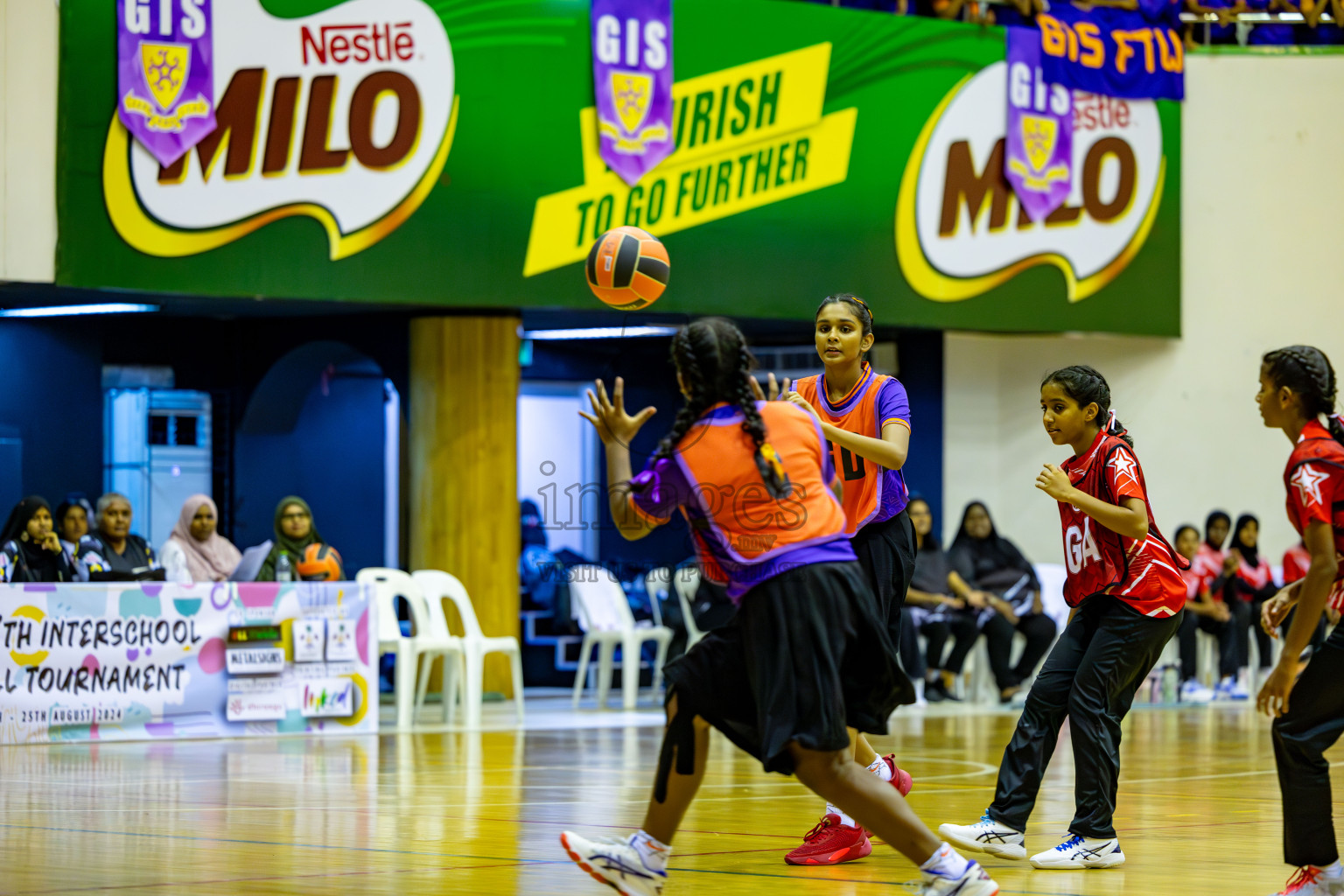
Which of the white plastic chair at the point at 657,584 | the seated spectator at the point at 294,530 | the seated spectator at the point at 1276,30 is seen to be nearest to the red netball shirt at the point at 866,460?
the seated spectator at the point at 294,530

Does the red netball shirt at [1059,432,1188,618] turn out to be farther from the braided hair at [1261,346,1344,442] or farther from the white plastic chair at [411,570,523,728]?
the white plastic chair at [411,570,523,728]

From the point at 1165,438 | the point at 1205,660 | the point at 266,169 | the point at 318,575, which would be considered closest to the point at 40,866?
the point at 318,575

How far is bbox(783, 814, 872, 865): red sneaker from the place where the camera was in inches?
239

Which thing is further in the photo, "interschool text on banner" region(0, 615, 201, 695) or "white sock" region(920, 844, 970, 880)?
"interschool text on banner" region(0, 615, 201, 695)

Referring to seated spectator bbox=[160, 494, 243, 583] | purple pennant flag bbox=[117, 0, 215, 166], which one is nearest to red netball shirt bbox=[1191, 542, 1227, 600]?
seated spectator bbox=[160, 494, 243, 583]

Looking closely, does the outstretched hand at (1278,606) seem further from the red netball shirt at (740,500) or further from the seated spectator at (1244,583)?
the seated spectator at (1244,583)

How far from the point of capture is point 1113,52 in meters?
18.2

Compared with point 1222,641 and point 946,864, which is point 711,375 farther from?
point 1222,641

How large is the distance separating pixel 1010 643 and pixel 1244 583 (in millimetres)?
2884

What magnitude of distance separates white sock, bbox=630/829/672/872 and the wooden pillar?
438 inches

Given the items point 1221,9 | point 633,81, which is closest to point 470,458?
point 633,81

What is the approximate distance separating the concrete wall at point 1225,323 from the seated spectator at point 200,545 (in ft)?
28.1

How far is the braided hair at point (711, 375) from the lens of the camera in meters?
4.94

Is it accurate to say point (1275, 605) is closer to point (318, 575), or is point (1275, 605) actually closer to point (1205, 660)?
point (318, 575)
